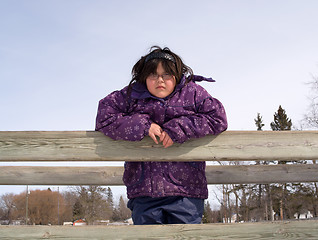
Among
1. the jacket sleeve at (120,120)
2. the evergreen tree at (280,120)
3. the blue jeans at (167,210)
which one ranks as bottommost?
the blue jeans at (167,210)

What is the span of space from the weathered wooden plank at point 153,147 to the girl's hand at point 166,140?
5cm

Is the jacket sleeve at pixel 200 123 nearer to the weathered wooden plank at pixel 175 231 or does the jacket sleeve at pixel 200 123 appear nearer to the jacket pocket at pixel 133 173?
the jacket pocket at pixel 133 173

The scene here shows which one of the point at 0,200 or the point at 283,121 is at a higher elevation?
the point at 283,121

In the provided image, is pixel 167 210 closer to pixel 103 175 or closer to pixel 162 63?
pixel 162 63

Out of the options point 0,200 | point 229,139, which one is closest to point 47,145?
point 229,139

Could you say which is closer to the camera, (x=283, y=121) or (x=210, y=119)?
(x=210, y=119)

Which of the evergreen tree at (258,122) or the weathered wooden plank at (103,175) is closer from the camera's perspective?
the weathered wooden plank at (103,175)

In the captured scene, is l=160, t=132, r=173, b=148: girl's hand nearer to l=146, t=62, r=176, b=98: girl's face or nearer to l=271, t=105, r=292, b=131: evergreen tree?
l=146, t=62, r=176, b=98: girl's face

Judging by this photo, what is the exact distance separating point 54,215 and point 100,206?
22954 millimetres

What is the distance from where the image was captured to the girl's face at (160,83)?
2.67 meters

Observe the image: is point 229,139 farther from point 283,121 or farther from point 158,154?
point 283,121

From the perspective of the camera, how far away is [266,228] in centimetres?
216

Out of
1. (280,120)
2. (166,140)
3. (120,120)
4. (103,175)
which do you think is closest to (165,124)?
(166,140)

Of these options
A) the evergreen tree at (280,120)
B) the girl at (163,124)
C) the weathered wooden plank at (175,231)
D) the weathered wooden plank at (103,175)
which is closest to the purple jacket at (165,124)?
the girl at (163,124)
